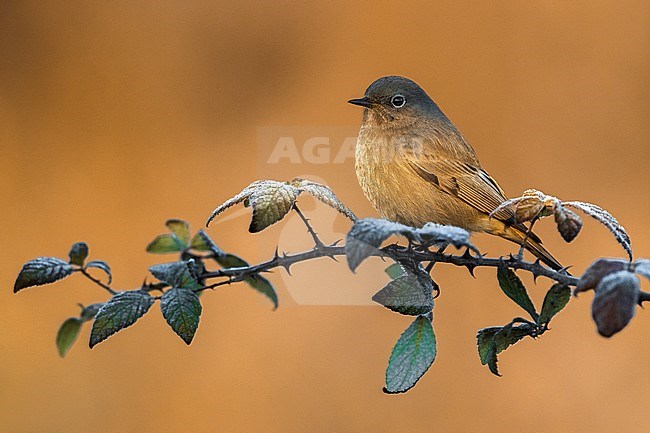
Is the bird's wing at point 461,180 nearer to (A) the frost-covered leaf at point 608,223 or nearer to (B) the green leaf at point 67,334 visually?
(A) the frost-covered leaf at point 608,223

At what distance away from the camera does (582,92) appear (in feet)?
4.72

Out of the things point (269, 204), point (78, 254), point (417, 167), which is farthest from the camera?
point (417, 167)

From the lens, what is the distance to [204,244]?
0.56m

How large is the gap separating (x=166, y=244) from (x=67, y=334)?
0.12 m

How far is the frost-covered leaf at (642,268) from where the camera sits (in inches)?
14.1

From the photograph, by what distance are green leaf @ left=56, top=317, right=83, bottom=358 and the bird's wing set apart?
33cm

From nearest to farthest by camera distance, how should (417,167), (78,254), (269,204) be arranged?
(269,204)
(78,254)
(417,167)

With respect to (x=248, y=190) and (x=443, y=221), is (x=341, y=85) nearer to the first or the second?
(x=443, y=221)

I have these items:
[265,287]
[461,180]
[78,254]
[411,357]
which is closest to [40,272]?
[78,254]

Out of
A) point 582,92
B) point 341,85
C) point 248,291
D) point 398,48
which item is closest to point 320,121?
point 341,85

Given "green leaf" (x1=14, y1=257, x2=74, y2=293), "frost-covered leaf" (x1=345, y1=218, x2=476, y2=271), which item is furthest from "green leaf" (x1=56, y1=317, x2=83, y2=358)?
"frost-covered leaf" (x1=345, y1=218, x2=476, y2=271)

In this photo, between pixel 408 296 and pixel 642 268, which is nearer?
pixel 642 268

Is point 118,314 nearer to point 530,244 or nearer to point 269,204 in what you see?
point 269,204

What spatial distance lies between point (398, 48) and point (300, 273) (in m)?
0.46
